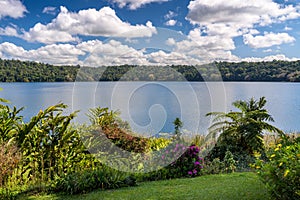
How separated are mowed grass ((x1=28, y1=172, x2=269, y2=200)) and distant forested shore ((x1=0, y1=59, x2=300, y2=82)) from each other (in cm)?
269

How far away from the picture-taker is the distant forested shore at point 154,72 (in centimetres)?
650

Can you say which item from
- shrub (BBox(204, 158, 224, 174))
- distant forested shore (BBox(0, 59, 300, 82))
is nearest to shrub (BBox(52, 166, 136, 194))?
shrub (BBox(204, 158, 224, 174))

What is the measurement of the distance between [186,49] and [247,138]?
3.96 metres

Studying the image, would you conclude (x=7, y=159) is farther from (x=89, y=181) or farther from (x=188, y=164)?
(x=188, y=164)

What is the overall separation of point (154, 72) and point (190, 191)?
3279 millimetres

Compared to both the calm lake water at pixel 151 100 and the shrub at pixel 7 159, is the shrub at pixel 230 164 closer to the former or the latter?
the calm lake water at pixel 151 100

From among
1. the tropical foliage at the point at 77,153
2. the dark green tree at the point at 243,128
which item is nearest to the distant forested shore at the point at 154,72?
the tropical foliage at the point at 77,153

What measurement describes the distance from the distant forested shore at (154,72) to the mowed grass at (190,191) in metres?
2.69

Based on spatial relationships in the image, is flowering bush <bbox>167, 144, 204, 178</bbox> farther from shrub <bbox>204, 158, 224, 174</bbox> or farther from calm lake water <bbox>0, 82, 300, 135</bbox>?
calm lake water <bbox>0, 82, 300, 135</bbox>

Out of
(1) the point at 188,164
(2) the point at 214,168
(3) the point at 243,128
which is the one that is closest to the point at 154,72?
(1) the point at 188,164

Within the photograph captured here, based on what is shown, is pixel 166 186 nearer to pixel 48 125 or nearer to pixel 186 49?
pixel 48 125

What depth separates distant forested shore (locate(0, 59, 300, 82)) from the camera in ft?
21.3

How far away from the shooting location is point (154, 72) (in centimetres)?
688

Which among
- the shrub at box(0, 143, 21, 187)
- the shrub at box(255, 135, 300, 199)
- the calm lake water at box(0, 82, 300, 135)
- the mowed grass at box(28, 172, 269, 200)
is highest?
the calm lake water at box(0, 82, 300, 135)
